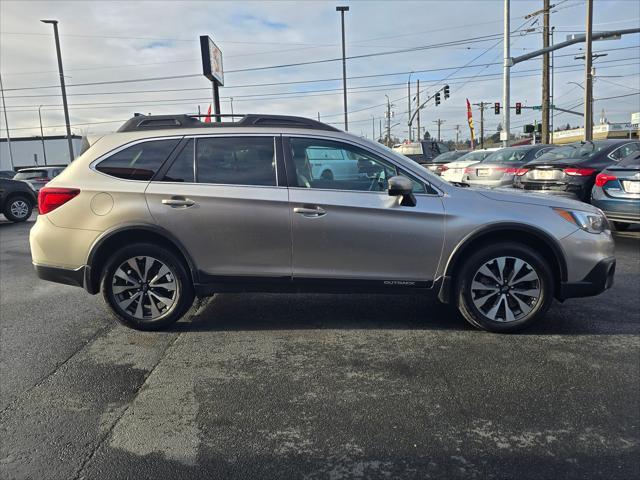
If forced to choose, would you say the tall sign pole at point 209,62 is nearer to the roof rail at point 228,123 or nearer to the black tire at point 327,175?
the roof rail at point 228,123

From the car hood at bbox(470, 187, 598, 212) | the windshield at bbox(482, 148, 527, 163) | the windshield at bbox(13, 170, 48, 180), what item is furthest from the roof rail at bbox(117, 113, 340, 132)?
the windshield at bbox(13, 170, 48, 180)

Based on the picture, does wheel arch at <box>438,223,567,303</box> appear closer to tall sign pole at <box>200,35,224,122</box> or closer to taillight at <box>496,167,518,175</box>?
taillight at <box>496,167,518,175</box>

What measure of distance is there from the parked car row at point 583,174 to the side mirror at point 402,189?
97.3 inches

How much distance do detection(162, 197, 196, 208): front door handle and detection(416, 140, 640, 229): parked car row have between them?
→ 12.3ft

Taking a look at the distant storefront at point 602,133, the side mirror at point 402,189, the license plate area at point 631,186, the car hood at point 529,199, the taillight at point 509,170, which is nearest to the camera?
the side mirror at point 402,189

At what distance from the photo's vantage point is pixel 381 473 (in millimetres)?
2605

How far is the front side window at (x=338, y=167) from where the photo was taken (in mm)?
4449

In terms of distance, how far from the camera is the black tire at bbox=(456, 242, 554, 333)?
4.38m

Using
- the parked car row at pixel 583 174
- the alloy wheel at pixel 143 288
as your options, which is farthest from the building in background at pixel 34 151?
the alloy wheel at pixel 143 288

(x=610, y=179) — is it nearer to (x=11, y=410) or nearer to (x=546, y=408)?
(x=546, y=408)

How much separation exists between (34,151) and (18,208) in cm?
6334

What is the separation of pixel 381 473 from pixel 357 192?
2.40 metres

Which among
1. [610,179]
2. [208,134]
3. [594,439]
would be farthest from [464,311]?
[610,179]

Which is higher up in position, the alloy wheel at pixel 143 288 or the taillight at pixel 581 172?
the taillight at pixel 581 172
